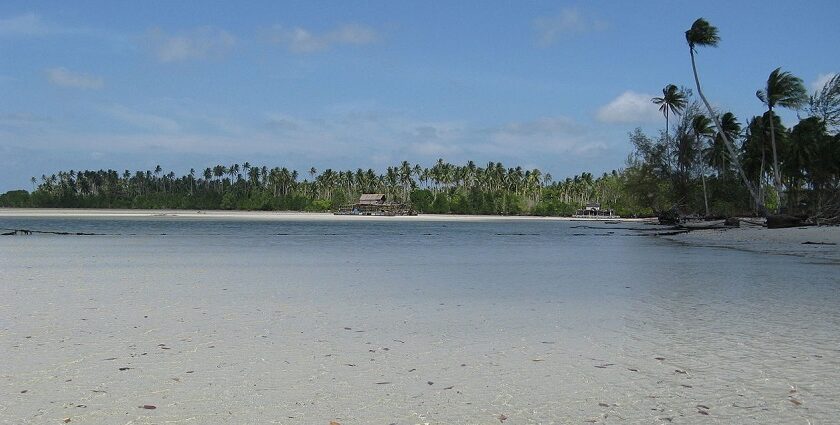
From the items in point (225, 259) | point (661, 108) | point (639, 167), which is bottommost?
point (225, 259)

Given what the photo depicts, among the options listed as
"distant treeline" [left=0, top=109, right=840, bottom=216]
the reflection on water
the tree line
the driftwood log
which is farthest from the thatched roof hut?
the reflection on water

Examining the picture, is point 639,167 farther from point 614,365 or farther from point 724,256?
point 614,365

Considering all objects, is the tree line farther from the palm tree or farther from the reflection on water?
the reflection on water

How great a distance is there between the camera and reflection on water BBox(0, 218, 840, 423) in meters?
5.86

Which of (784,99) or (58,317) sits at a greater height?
(784,99)

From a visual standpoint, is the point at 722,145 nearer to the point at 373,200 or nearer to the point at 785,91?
the point at 785,91

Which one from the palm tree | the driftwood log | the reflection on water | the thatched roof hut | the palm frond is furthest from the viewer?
the thatched roof hut

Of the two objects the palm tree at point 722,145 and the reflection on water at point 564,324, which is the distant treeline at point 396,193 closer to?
the palm tree at point 722,145

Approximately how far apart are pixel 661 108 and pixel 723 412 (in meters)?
71.7

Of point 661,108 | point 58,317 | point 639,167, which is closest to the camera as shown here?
point 58,317

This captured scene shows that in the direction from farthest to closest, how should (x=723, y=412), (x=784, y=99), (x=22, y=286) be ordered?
(x=784, y=99), (x=22, y=286), (x=723, y=412)

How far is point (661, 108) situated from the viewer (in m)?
71.9

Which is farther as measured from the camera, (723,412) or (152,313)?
(152,313)

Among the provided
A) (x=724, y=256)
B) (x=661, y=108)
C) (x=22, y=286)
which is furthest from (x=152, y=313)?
(x=661, y=108)
